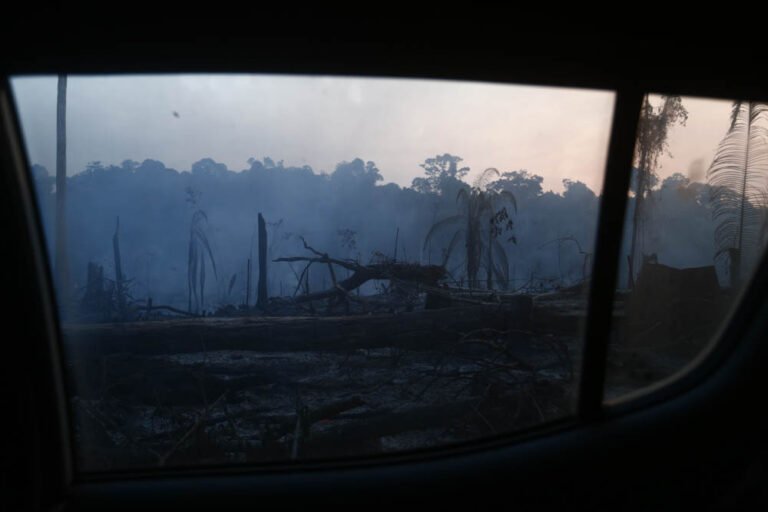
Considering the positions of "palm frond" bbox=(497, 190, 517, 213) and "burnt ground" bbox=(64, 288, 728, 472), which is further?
"palm frond" bbox=(497, 190, 517, 213)

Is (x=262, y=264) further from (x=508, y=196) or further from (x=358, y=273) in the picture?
(x=508, y=196)

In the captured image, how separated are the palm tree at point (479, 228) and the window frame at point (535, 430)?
53cm

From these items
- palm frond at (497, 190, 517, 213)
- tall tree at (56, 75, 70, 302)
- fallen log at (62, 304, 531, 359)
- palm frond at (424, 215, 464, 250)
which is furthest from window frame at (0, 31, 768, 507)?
palm frond at (424, 215, 464, 250)

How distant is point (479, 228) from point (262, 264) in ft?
3.91

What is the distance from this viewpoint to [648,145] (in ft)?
8.15

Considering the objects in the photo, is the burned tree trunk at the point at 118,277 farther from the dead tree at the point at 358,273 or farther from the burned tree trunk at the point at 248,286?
the dead tree at the point at 358,273

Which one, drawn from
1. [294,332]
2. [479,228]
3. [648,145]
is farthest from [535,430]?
[648,145]

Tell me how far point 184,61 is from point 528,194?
5.90ft

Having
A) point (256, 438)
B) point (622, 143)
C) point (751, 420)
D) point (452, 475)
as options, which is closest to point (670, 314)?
point (751, 420)

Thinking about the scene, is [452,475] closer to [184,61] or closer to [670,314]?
[670,314]

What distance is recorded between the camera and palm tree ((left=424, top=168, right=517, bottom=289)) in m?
2.67

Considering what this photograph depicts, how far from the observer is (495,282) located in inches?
109

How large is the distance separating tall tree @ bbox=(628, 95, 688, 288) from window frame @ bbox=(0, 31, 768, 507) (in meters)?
0.13

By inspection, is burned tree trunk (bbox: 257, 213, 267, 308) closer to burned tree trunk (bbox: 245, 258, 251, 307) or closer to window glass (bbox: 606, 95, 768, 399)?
burned tree trunk (bbox: 245, 258, 251, 307)
